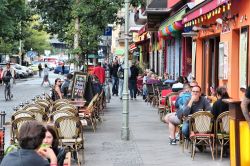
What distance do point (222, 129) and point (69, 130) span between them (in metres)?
2.93

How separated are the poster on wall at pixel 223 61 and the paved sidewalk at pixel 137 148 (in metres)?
2.28

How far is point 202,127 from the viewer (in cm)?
1296

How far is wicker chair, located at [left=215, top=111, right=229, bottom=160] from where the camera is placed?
41.3 ft

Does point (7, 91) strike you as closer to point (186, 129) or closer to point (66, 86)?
point (66, 86)

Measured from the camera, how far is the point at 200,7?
18.9 meters

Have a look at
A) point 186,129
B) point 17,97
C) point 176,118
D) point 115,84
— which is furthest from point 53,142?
point 17,97

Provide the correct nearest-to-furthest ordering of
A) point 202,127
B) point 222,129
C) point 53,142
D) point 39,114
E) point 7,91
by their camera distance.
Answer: point 53,142, point 222,129, point 202,127, point 39,114, point 7,91

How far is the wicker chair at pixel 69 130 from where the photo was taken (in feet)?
40.4

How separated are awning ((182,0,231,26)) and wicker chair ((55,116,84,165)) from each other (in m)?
5.02

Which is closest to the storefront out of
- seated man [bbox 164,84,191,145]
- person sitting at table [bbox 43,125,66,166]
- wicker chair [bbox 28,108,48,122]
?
seated man [bbox 164,84,191,145]

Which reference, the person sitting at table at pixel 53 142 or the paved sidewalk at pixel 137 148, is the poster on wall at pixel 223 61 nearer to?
the paved sidewalk at pixel 137 148

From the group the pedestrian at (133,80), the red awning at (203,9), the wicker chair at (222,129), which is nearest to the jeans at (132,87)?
the pedestrian at (133,80)

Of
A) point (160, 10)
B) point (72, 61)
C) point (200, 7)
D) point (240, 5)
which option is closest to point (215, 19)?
point (200, 7)

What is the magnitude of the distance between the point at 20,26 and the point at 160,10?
23.2 metres
